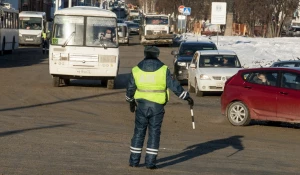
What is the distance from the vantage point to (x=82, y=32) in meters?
25.5

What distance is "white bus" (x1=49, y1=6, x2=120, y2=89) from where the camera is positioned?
82.7ft

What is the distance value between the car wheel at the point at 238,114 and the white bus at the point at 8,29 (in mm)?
26345

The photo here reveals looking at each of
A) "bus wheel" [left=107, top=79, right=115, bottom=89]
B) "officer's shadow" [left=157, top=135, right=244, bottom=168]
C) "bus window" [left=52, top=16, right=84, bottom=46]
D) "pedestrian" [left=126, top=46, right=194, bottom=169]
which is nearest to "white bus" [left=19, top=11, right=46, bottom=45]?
"bus wheel" [left=107, top=79, right=115, bottom=89]

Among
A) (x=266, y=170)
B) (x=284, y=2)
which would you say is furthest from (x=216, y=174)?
(x=284, y=2)

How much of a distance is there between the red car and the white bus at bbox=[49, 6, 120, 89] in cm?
801

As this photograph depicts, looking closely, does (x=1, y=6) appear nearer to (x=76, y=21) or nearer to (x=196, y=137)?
(x=76, y=21)

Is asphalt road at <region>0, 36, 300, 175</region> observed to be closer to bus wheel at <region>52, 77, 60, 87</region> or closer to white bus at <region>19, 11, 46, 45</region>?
bus wheel at <region>52, 77, 60, 87</region>

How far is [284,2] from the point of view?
68125 mm

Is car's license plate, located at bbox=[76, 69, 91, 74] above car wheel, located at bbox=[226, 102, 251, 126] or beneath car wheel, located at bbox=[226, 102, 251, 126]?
above

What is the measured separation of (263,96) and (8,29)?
2957 centimetres

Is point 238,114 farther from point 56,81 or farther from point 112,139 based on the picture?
point 56,81

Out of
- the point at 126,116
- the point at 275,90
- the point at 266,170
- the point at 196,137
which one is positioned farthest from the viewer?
the point at 126,116

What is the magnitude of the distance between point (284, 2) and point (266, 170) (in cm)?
5844

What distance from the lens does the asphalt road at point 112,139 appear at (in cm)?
1105
